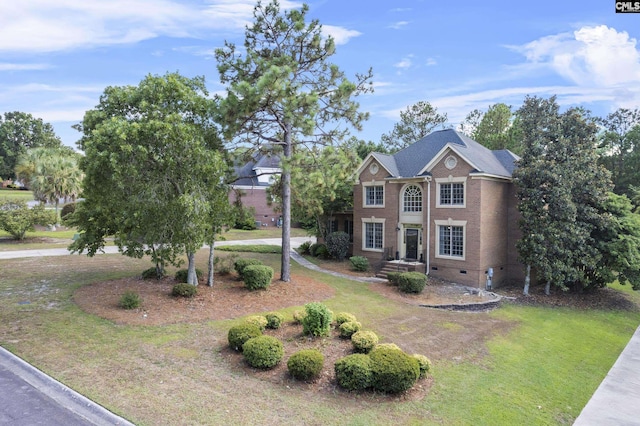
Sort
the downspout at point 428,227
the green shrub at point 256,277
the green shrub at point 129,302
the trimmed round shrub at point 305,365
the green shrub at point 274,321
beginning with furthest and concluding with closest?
1. the downspout at point 428,227
2. the green shrub at point 256,277
3. the green shrub at point 129,302
4. the green shrub at point 274,321
5. the trimmed round shrub at point 305,365

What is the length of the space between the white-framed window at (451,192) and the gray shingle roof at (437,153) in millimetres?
1640

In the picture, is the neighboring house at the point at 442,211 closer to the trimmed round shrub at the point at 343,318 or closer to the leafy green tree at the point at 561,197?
the leafy green tree at the point at 561,197

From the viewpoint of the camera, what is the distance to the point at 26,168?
41375 mm

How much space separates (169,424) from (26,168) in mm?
44321

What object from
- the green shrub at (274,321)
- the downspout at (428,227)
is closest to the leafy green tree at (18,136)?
the downspout at (428,227)

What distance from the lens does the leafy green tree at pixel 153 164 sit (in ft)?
44.4

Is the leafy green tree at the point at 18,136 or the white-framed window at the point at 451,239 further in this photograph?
the leafy green tree at the point at 18,136

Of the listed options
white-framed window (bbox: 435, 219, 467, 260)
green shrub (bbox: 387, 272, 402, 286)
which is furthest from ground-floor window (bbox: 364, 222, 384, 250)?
green shrub (bbox: 387, 272, 402, 286)

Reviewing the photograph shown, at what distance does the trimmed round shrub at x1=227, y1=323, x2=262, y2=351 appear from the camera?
1111 centimetres

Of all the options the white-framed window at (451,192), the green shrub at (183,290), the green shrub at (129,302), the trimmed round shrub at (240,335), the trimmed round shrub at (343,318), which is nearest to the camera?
the trimmed round shrub at (240,335)

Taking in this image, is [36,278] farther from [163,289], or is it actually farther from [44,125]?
[44,125]

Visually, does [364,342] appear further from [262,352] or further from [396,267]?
[396,267]

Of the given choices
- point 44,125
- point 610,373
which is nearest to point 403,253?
point 610,373

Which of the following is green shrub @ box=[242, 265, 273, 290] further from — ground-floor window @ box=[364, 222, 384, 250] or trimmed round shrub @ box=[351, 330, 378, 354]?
ground-floor window @ box=[364, 222, 384, 250]
